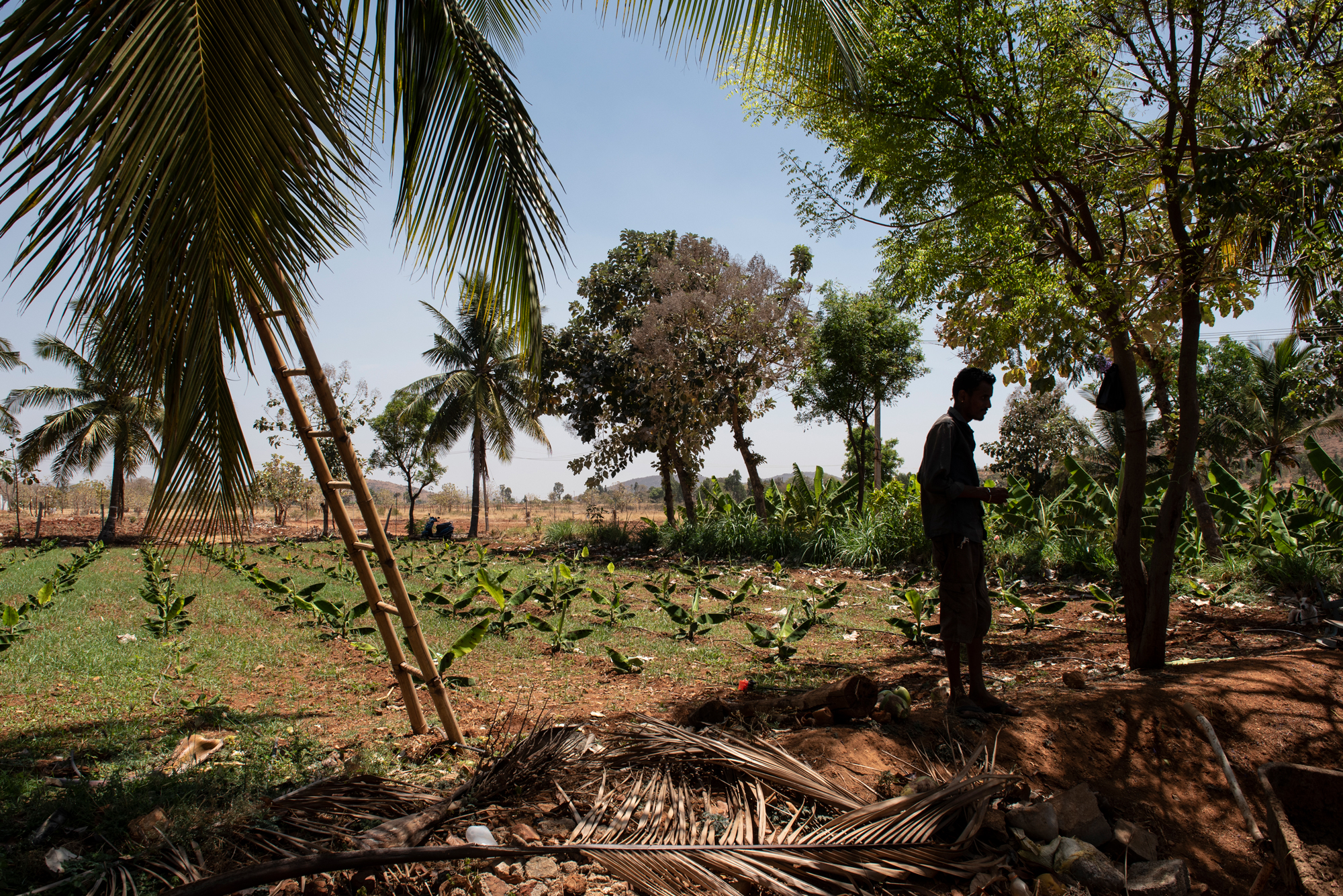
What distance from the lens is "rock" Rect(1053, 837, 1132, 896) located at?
2.44m

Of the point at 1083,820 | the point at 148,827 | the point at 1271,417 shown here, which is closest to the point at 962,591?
the point at 1083,820

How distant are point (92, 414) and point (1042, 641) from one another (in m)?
29.3

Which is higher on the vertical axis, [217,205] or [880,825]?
[217,205]

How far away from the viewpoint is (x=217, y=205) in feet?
6.70

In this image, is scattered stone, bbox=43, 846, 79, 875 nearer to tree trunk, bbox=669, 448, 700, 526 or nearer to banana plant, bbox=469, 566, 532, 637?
banana plant, bbox=469, 566, 532, 637

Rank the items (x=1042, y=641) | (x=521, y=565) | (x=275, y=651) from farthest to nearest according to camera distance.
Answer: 1. (x=521, y=565)
2. (x=1042, y=641)
3. (x=275, y=651)

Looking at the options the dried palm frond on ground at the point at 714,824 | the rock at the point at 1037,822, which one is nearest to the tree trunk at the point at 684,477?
the dried palm frond on ground at the point at 714,824

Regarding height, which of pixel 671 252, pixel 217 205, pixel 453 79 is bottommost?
pixel 217 205

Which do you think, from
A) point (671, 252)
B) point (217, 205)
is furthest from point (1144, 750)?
point (671, 252)

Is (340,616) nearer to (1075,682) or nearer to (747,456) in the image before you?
(1075,682)

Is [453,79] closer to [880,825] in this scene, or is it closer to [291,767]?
[291,767]

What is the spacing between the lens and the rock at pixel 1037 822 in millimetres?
2621

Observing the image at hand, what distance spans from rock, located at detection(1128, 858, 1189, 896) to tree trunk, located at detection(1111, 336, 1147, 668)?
2.80 m

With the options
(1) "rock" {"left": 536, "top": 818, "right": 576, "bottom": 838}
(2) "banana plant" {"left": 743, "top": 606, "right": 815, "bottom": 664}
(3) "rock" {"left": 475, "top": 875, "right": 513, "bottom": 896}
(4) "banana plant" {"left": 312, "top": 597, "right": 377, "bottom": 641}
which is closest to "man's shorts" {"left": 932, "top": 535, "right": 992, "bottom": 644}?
(2) "banana plant" {"left": 743, "top": 606, "right": 815, "bottom": 664}
